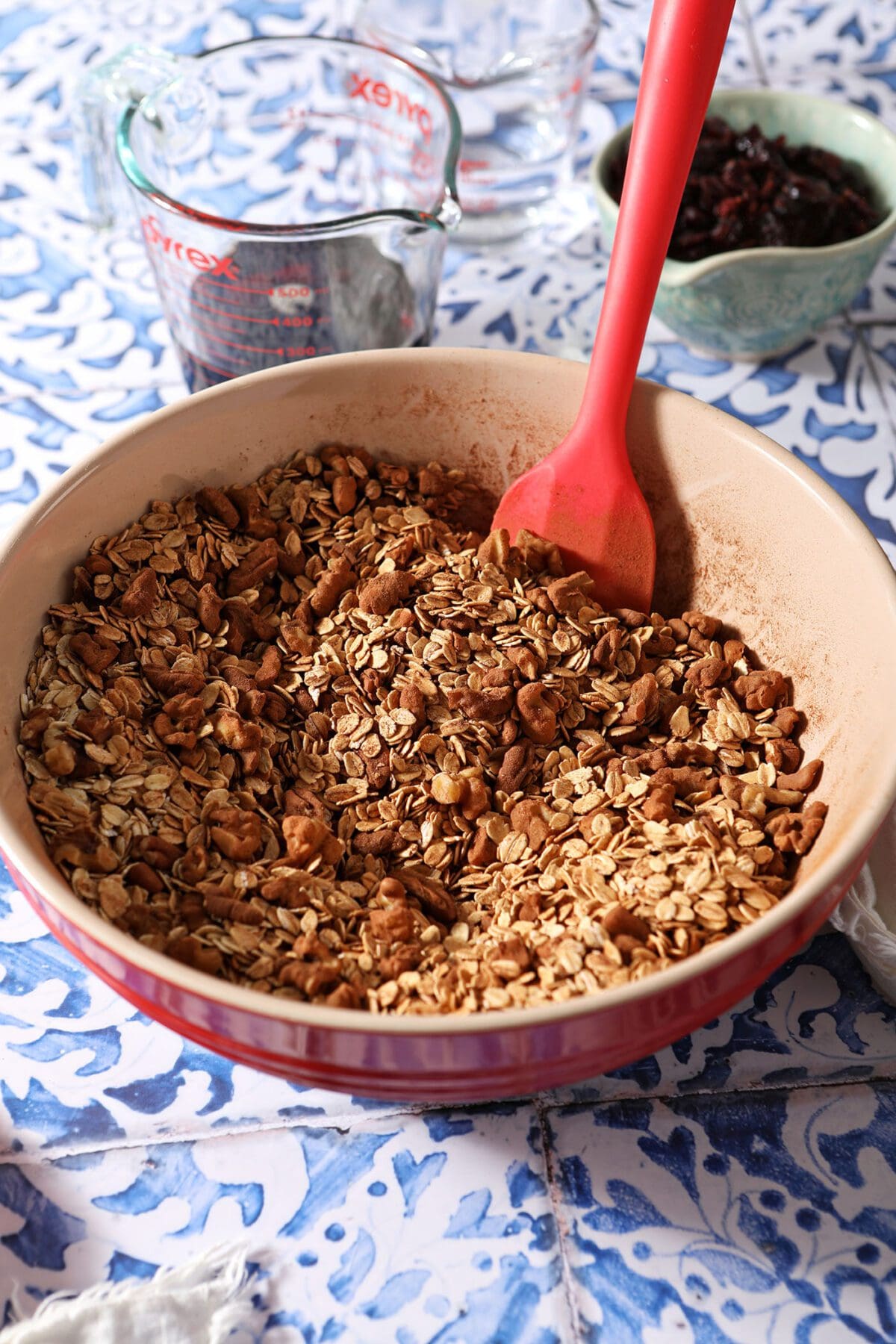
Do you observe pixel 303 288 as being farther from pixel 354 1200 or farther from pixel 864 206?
pixel 354 1200

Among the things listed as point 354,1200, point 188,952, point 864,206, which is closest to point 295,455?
point 188,952

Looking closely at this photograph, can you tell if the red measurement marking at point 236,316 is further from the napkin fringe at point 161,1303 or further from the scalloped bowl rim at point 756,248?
the napkin fringe at point 161,1303

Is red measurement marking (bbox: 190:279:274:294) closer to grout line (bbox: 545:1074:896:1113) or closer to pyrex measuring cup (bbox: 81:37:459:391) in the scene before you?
pyrex measuring cup (bbox: 81:37:459:391)

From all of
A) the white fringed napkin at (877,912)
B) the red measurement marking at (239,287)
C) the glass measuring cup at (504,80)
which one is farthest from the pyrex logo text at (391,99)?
the white fringed napkin at (877,912)

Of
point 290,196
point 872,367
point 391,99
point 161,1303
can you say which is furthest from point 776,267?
point 161,1303

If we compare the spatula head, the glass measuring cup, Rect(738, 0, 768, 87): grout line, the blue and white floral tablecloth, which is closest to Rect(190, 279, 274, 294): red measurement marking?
the spatula head

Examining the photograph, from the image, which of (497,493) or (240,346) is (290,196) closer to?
(240,346)
